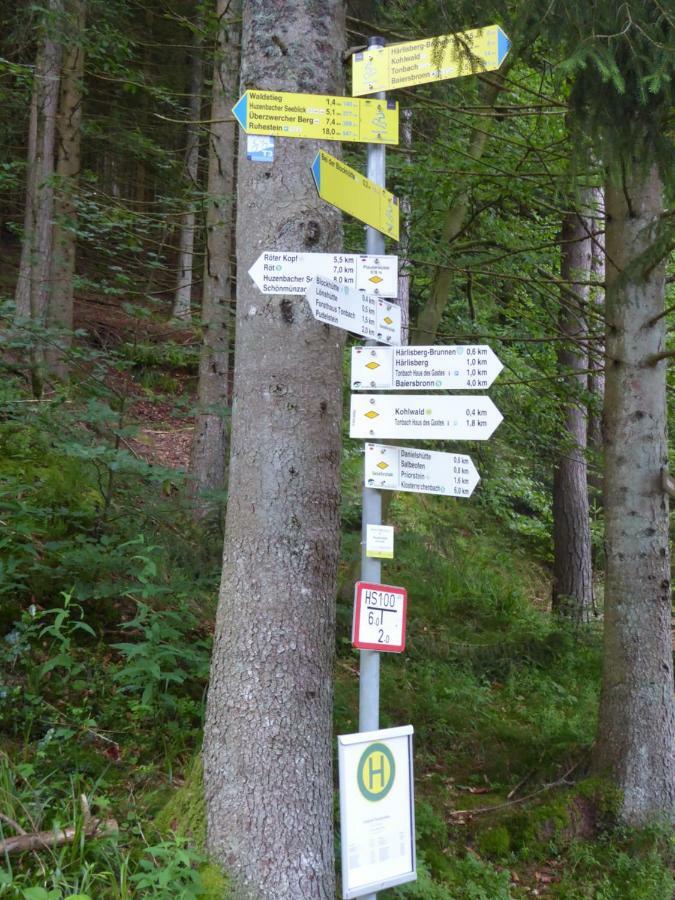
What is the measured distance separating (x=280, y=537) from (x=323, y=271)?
116cm

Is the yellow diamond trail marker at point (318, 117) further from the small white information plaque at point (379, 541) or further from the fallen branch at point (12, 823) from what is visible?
the fallen branch at point (12, 823)

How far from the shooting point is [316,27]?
3.50 m

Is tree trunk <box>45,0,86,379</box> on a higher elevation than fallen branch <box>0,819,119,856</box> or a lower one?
higher

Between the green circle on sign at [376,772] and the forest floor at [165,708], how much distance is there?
0.78m

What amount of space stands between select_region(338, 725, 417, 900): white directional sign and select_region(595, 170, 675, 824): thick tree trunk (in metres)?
2.71

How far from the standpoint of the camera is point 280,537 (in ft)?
10.8

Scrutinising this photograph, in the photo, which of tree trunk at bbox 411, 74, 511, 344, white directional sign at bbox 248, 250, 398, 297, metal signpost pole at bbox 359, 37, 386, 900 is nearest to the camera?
metal signpost pole at bbox 359, 37, 386, 900

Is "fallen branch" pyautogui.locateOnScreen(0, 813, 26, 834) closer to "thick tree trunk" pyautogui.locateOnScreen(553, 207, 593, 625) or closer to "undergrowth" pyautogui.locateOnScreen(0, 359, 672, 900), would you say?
"undergrowth" pyautogui.locateOnScreen(0, 359, 672, 900)

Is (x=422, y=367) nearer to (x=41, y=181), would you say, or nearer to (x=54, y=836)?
(x=54, y=836)

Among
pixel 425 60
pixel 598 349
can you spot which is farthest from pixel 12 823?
pixel 598 349

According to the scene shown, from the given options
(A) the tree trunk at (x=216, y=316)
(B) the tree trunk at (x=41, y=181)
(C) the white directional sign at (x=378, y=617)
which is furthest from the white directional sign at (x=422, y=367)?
(B) the tree trunk at (x=41, y=181)

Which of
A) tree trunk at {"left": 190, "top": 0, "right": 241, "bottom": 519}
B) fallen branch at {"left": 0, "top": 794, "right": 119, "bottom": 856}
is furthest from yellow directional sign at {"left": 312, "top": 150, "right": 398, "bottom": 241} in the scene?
tree trunk at {"left": 190, "top": 0, "right": 241, "bottom": 519}

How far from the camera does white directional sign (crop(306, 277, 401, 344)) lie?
2902mm

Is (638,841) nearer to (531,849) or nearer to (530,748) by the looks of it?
(531,849)
